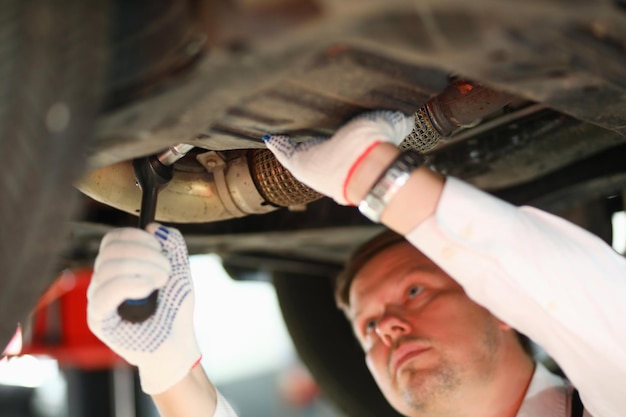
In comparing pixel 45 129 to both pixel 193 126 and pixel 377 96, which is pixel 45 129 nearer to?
pixel 193 126

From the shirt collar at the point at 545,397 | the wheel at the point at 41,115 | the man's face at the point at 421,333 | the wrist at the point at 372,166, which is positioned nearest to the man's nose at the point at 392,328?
the man's face at the point at 421,333

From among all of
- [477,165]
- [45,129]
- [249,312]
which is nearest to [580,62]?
[45,129]

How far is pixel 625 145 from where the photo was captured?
1.29 m

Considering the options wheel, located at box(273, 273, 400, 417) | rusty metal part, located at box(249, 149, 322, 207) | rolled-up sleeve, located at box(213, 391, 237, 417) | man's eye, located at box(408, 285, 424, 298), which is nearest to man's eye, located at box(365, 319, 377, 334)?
man's eye, located at box(408, 285, 424, 298)

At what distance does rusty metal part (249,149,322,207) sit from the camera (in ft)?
3.39

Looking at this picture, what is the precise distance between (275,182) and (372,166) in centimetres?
20

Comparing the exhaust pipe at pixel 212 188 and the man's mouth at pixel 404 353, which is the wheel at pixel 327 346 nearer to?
the man's mouth at pixel 404 353

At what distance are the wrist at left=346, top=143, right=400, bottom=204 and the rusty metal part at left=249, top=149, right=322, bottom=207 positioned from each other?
16 centimetres

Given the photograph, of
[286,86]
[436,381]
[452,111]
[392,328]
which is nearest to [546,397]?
[436,381]

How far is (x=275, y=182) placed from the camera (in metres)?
1.04

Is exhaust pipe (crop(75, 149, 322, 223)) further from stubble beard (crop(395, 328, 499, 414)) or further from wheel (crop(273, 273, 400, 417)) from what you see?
wheel (crop(273, 273, 400, 417))

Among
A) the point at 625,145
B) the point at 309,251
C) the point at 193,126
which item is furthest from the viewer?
the point at 309,251

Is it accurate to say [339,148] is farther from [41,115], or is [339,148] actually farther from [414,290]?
[414,290]

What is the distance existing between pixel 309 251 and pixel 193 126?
3.21 feet
